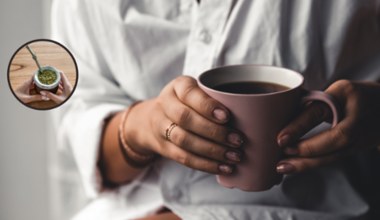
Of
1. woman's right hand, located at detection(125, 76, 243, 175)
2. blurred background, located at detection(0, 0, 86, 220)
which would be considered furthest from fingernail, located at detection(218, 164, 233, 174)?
Answer: blurred background, located at detection(0, 0, 86, 220)

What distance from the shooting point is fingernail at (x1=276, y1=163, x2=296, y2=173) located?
0.25 meters

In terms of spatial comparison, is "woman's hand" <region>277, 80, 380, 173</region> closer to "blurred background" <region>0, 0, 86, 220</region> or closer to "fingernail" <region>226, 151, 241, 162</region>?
"fingernail" <region>226, 151, 241, 162</region>

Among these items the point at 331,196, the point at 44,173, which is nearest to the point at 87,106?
the point at 44,173

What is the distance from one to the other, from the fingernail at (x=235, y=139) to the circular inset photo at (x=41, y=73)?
2.9 inches

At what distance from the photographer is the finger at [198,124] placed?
23 cm

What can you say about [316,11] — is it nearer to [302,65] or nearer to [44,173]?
[302,65]

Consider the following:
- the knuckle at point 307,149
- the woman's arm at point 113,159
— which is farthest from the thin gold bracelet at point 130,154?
the knuckle at point 307,149

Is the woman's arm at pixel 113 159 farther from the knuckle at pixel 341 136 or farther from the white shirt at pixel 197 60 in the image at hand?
the knuckle at pixel 341 136

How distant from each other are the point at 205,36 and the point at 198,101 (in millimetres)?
75

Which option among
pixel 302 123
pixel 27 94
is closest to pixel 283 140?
pixel 302 123

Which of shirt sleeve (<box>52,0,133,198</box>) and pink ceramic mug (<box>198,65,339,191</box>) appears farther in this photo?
shirt sleeve (<box>52,0,133,198</box>)

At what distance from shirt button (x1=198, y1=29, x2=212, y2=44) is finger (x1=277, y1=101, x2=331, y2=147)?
3.4 inches

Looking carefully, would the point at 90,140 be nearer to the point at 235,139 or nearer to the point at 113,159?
the point at 113,159

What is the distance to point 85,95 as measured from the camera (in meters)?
0.34
